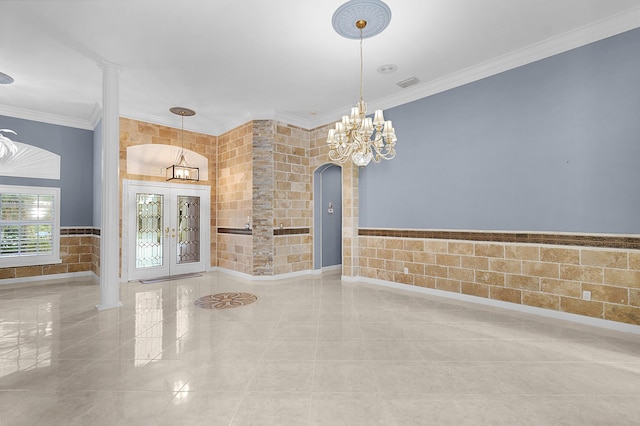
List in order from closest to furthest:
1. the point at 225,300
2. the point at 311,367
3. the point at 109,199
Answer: the point at 311,367
the point at 109,199
the point at 225,300

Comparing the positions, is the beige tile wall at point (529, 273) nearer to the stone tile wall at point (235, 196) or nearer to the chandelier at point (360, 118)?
the chandelier at point (360, 118)

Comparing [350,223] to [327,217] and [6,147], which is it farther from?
[6,147]

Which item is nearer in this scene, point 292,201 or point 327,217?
point 292,201

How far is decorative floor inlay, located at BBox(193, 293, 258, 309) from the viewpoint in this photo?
450 centimetres

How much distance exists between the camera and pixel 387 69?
457cm

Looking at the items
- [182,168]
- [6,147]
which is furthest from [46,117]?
[182,168]

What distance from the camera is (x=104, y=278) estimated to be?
171 inches

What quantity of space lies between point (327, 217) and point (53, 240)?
5.89 meters

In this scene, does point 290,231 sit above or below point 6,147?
below

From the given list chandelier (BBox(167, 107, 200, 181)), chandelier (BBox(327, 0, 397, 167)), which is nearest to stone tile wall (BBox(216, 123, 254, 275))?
chandelier (BBox(167, 107, 200, 181))

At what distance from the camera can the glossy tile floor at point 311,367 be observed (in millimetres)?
2037

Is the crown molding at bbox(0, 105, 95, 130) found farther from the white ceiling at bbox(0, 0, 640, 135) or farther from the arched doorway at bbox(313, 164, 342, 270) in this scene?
the arched doorway at bbox(313, 164, 342, 270)

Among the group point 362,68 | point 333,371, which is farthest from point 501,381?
point 362,68

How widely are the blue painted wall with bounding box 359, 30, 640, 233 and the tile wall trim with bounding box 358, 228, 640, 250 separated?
0.27ft
